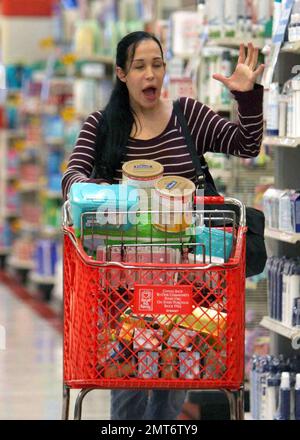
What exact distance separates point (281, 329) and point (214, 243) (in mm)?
1480

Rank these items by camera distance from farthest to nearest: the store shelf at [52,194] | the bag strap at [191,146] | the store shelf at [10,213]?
the store shelf at [10,213] < the store shelf at [52,194] < the bag strap at [191,146]

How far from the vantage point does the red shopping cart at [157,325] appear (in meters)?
3.98

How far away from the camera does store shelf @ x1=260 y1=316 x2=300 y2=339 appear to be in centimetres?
537

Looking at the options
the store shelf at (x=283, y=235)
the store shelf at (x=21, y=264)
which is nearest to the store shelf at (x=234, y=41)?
the store shelf at (x=283, y=235)

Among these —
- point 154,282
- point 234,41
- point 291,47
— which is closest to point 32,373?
point 234,41

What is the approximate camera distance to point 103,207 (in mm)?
4102

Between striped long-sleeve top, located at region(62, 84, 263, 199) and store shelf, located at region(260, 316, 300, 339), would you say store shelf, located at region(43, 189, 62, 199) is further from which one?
striped long-sleeve top, located at region(62, 84, 263, 199)

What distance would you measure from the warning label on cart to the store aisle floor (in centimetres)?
292

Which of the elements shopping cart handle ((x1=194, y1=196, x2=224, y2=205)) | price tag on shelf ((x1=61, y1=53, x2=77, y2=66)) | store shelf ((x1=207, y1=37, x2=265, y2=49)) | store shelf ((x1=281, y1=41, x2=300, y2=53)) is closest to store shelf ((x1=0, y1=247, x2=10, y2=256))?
price tag on shelf ((x1=61, y1=53, x2=77, y2=66))

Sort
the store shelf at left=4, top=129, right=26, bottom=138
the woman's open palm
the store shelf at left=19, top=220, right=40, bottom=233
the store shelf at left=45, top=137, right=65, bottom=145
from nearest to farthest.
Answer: the woman's open palm
the store shelf at left=45, top=137, right=65, bottom=145
the store shelf at left=19, top=220, right=40, bottom=233
the store shelf at left=4, top=129, right=26, bottom=138

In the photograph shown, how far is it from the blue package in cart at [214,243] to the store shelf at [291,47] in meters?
1.35

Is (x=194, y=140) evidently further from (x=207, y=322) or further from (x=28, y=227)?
(x=28, y=227)

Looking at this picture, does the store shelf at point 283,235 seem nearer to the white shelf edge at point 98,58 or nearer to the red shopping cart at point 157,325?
the red shopping cart at point 157,325

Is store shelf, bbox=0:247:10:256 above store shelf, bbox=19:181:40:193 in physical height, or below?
below
